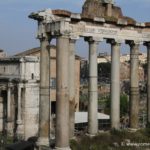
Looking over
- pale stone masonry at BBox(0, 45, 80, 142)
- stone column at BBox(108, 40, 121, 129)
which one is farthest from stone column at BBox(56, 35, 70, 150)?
pale stone masonry at BBox(0, 45, 80, 142)

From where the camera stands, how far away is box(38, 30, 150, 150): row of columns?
17.6 m

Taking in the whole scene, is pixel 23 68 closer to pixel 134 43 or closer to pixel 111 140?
pixel 134 43

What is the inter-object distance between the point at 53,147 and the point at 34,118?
2237cm

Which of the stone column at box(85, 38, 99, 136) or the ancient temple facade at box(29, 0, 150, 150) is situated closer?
the ancient temple facade at box(29, 0, 150, 150)

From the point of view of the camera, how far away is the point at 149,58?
2253 cm

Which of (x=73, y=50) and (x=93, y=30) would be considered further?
(x=93, y=30)

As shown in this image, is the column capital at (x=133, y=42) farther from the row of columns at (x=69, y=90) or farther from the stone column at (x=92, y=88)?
the stone column at (x=92, y=88)

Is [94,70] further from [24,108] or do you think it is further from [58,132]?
[24,108]

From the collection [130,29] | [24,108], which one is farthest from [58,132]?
[24,108]

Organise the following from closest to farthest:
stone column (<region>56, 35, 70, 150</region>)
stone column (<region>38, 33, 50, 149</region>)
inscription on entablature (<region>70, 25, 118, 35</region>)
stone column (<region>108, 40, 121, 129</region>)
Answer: stone column (<region>56, 35, 70, 150</region>) < stone column (<region>38, 33, 50, 149</region>) < inscription on entablature (<region>70, 25, 118, 35</region>) < stone column (<region>108, 40, 121, 129</region>)

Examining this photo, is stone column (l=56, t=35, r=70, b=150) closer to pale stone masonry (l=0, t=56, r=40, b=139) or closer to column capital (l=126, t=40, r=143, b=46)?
column capital (l=126, t=40, r=143, b=46)

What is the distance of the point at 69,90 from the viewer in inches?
765

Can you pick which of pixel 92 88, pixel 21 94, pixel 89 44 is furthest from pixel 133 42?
pixel 21 94

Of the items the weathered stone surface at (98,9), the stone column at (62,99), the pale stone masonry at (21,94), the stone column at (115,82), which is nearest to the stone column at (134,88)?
the stone column at (115,82)
